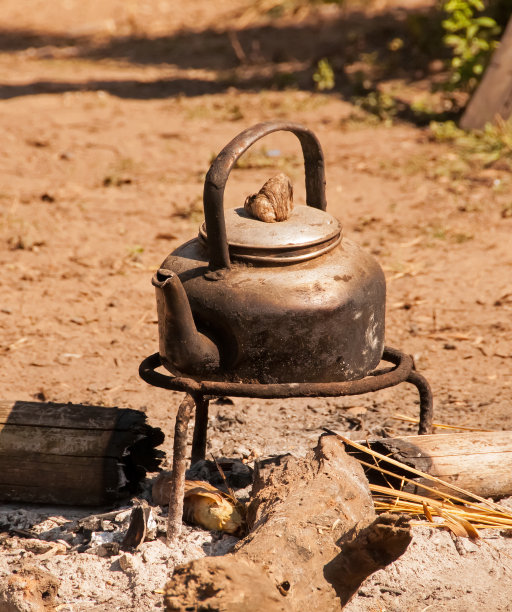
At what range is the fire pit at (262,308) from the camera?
104 inches

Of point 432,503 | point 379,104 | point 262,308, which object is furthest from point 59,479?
point 379,104

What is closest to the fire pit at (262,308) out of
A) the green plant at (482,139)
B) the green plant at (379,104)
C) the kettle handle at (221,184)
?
the kettle handle at (221,184)

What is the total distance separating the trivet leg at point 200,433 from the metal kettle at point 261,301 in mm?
545

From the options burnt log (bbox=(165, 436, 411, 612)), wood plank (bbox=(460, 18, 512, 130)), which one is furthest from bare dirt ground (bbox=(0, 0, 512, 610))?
burnt log (bbox=(165, 436, 411, 612))

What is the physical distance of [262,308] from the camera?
8.59 ft

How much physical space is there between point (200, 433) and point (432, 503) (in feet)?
3.25

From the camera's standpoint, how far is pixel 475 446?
3.21 m

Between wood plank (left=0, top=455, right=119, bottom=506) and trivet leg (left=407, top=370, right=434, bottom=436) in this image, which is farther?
trivet leg (left=407, top=370, right=434, bottom=436)

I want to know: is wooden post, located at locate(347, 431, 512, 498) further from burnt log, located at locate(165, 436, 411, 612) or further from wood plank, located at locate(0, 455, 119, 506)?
wood plank, located at locate(0, 455, 119, 506)

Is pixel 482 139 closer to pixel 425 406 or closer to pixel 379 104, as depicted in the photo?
pixel 379 104

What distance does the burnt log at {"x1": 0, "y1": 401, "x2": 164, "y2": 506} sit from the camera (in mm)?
3076

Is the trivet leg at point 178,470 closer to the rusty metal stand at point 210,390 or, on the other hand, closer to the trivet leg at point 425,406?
the rusty metal stand at point 210,390

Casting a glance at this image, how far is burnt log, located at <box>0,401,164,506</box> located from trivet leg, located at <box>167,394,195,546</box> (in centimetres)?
35

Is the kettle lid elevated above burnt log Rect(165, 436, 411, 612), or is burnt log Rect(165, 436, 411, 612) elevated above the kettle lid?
the kettle lid
